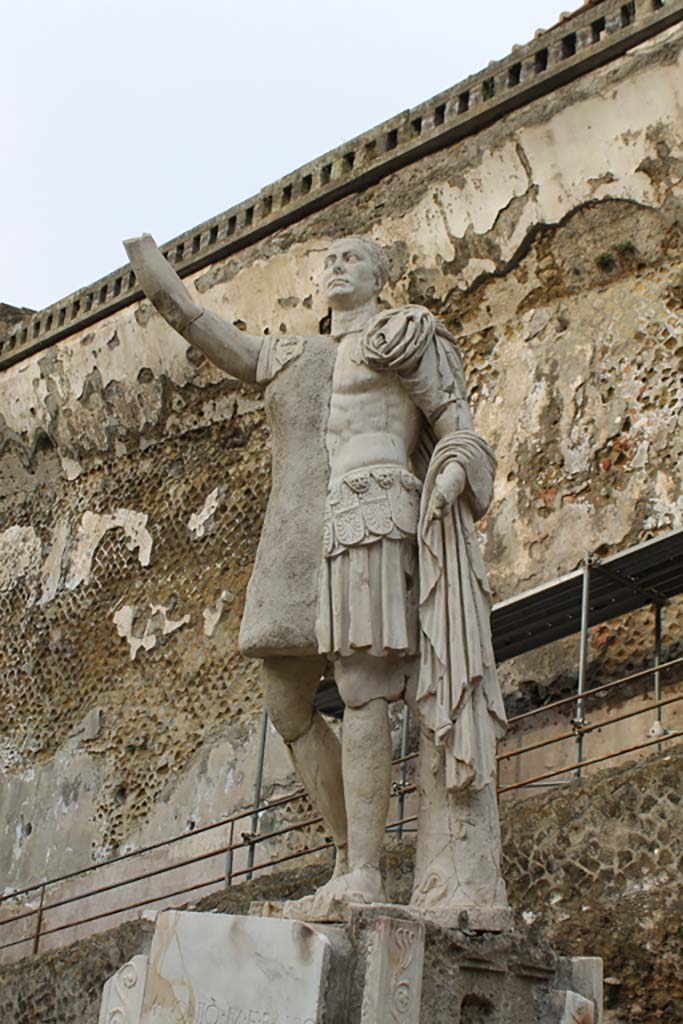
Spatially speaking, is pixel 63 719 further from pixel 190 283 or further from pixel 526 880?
pixel 526 880

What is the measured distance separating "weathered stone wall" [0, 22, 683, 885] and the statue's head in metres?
4.02

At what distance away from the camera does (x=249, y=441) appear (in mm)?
10789

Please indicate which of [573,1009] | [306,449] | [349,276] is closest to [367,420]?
[306,449]

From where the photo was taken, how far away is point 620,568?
7250 mm

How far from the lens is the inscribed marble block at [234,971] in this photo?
3105 mm

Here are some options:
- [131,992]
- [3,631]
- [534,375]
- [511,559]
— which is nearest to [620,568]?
[511,559]

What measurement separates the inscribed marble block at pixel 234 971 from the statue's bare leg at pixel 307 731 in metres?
0.60

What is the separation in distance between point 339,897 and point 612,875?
230cm

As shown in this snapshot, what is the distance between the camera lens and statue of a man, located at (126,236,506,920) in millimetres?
3578

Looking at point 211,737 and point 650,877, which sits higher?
point 211,737

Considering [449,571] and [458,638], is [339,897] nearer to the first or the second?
[458,638]

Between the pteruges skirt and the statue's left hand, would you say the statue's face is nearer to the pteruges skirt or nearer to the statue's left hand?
the pteruges skirt

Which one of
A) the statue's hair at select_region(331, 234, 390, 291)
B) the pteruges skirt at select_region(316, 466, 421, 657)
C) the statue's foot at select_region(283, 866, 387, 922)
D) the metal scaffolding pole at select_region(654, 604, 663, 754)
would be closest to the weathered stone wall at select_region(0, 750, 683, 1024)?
the metal scaffolding pole at select_region(654, 604, 663, 754)

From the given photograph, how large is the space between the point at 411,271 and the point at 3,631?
5243mm
